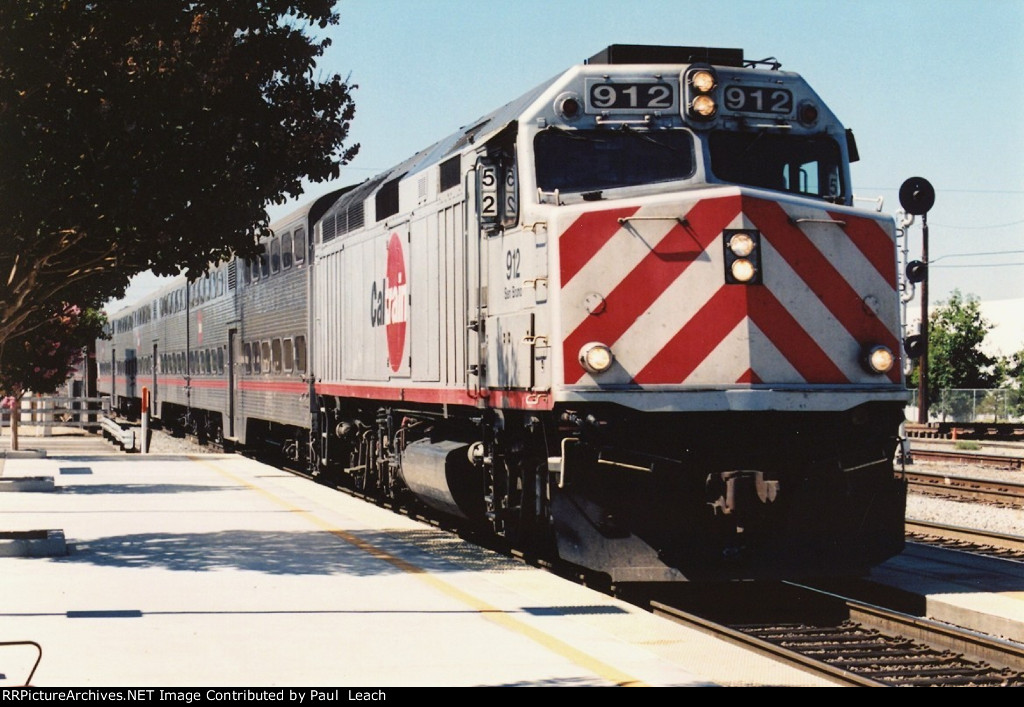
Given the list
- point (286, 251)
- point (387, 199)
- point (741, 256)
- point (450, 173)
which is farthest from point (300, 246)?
point (741, 256)

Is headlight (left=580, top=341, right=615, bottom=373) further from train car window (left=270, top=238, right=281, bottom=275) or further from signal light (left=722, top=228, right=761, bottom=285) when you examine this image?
train car window (left=270, top=238, right=281, bottom=275)

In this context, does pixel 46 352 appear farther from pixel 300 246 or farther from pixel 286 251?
pixel 300 246

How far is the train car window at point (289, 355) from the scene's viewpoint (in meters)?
21.1

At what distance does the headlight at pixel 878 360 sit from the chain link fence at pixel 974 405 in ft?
148

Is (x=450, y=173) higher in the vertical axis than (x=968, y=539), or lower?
higher

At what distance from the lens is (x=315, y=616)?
8906 millimetres

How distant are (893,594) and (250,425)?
56.5 ft

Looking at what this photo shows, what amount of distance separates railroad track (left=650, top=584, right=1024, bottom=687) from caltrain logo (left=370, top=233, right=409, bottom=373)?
540 centimetres

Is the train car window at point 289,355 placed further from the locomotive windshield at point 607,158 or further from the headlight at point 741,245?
the headlight at point 741,245

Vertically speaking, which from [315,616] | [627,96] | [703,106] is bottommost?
[315,616]

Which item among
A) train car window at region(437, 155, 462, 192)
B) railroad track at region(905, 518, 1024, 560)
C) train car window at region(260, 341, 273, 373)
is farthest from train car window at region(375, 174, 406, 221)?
train car window at region(260, 341, 273, 373)

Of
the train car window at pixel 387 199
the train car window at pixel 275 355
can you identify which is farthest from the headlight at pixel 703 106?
the train car window at pixel 275 355

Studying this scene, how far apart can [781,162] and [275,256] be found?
44.4 feet

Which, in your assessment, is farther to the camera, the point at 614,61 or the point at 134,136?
the point at 134,136
